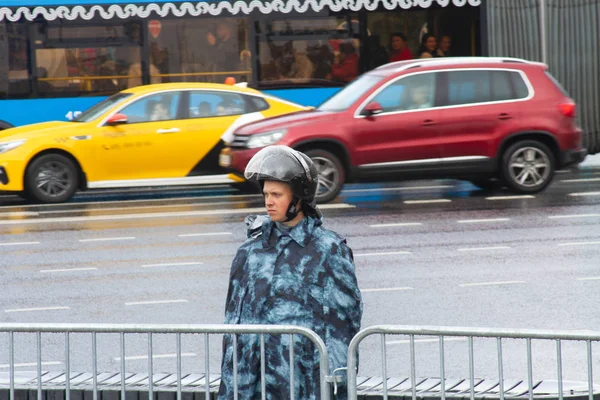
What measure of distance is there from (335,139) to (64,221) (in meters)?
3.41

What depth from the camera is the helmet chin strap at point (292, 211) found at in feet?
15.0

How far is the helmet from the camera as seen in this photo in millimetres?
4555

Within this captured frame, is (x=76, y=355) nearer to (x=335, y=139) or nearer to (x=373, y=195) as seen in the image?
(x=335, y=139)

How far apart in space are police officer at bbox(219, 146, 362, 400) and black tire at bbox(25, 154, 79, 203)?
42.4 feet

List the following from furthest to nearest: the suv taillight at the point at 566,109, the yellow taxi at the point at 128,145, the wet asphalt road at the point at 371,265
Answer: the yellow taxi at the point at 128,145 < the suv taillight at the point at 566,109 < the wet asphalt road at the point at 371,265

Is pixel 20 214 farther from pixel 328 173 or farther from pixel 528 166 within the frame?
pixel 528 166

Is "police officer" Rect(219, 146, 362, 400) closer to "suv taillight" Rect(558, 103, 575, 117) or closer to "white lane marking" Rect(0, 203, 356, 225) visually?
"white lane marking" Rect(0, 203, 356, 225)

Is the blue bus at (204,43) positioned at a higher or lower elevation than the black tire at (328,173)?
higher

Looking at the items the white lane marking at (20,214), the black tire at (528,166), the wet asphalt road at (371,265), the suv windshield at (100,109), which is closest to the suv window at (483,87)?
the black tire at (528,166)

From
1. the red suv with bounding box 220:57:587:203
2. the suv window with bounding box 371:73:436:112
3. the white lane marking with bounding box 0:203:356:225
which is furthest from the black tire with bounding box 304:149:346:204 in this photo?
the suv window with bounding box 371:73:436:112

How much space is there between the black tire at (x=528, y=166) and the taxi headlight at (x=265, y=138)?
2858mm

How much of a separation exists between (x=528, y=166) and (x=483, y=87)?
3.78 ft

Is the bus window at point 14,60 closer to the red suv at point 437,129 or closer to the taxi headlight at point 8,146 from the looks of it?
the taxi headlight at point 8,146

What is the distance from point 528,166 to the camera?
1675cm
